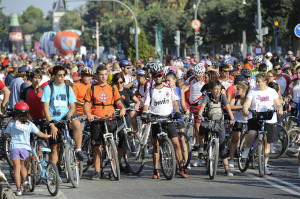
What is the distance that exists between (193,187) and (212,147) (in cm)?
95

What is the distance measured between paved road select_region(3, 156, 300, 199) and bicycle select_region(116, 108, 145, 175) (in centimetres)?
16

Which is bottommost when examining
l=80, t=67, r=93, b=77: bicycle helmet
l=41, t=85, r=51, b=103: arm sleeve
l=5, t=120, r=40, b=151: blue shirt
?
l=5, t=120, r=40, b=151: blue shirt

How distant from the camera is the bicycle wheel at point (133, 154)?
11.7 m

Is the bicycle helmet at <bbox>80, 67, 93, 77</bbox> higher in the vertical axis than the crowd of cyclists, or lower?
higher

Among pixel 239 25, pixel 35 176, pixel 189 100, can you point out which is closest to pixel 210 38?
pixel 239 25

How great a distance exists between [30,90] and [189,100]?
3.68m

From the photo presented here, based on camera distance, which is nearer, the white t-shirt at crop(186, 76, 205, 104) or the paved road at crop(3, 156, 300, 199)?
the paved road at crop(3, 156, 300, 199)

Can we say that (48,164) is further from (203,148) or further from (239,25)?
(239,25)

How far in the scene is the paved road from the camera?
32.0 ft

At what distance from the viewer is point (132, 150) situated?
11.8 metres

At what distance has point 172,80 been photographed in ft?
44.2

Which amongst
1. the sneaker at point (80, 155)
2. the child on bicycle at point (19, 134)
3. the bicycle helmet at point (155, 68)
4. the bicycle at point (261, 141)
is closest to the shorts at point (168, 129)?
the bicycle helmet at point (155, 68)

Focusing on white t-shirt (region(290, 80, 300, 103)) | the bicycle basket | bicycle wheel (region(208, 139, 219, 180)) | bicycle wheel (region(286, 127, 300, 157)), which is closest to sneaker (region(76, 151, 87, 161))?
bicycle wheel (region(208, 139, 219, 180))

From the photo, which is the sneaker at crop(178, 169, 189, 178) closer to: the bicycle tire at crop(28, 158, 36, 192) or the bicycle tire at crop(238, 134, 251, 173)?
the bicycle tire at crop(238, 134, 251, 173)
